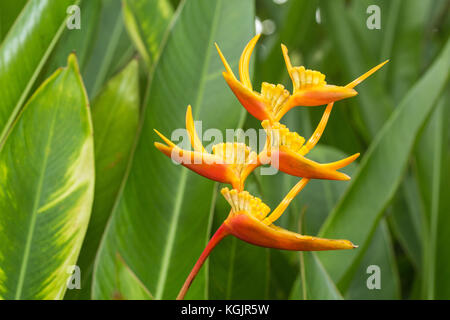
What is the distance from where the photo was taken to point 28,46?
0.31m

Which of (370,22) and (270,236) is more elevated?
(370,22)

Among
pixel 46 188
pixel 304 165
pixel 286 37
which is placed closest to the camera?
pixel 304 165

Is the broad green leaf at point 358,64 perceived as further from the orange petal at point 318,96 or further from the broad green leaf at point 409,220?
the orange petal at point 318,96

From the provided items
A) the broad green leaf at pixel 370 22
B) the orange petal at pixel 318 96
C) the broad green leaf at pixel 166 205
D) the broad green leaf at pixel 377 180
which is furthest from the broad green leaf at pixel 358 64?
the orange petal at pixel 318 96

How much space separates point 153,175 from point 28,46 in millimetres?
117

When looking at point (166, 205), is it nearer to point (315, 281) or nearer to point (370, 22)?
point (315, 281)

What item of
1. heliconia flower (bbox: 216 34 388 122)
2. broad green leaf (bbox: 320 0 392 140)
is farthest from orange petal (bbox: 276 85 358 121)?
broad green leaf (bbox: 320 0 392 140)

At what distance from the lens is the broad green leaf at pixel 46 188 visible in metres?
0.28

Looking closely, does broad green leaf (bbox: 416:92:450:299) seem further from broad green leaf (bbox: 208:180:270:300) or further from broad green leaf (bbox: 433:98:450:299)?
broad green leaf (bbox: 208:180:270:300)

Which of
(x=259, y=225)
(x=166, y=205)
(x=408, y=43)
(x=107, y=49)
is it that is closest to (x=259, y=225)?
(x=259, y=225)

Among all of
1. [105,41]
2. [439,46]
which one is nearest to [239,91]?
[105,41]

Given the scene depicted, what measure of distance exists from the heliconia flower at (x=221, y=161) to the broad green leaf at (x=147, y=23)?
10.0 inches

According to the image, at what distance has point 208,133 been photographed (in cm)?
30

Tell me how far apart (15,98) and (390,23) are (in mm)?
458
